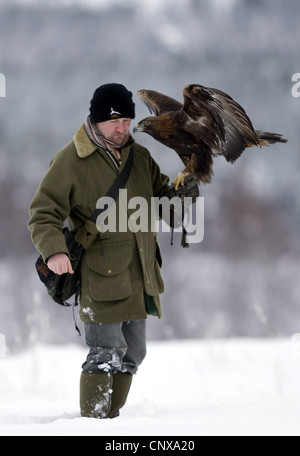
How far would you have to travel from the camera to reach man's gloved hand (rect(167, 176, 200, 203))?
10.3 feet

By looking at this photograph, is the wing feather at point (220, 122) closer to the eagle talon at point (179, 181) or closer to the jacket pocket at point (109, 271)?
the eagle talon at point (179, 181)

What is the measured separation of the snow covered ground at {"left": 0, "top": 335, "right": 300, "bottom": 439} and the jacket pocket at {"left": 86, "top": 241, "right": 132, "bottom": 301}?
1.64 ft

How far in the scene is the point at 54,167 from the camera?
2.94m

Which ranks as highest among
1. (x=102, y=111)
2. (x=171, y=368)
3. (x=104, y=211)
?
(x=102, y=111)

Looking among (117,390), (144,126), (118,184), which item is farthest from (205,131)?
(117,390)

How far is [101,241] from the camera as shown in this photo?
115 inches

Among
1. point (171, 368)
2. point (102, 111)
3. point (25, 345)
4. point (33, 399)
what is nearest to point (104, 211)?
point (102, 111)

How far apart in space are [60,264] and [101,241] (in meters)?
0.21

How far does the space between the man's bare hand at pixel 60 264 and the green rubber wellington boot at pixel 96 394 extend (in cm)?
47

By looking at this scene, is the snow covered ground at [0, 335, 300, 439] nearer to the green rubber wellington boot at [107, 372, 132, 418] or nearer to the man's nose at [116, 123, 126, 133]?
the green rubber wellington boot at [107, 372, 132, 418]

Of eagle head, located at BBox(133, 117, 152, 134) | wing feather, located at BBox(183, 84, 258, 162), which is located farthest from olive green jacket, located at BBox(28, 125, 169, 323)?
eagle head, located at BBox(133, 117, 152, 134)

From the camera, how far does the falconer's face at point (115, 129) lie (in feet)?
9.80
